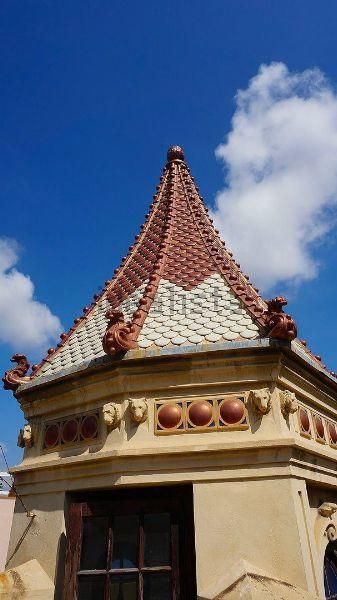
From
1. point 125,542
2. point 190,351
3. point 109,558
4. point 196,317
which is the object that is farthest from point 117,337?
point 109,558

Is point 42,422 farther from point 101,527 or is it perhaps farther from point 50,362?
point 101,527

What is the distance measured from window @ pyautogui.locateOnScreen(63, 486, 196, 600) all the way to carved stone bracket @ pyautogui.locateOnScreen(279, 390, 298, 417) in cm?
132

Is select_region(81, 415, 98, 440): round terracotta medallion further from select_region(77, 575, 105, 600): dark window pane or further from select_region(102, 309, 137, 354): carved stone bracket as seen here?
select_region(77, 575, 105, 600): dark window pane

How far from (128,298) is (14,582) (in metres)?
3.79

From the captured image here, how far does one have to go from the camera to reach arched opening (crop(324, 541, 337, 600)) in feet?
17.1

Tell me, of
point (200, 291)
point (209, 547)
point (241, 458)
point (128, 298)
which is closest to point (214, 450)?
point (241, 458)

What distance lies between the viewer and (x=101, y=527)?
17.0 ft

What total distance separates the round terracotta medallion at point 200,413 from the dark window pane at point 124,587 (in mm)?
1607

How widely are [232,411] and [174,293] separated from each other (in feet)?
6.90

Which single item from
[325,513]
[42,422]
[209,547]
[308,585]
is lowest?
[308,585]

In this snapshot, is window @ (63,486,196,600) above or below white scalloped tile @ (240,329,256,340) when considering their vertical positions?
below

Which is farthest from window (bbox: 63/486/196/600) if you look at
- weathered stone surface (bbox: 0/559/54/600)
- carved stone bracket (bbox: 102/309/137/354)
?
carved stone bracket (bbox: 102/309/137/354)

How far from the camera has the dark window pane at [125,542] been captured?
16.1 ft

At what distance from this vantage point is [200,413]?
5.18 metres
